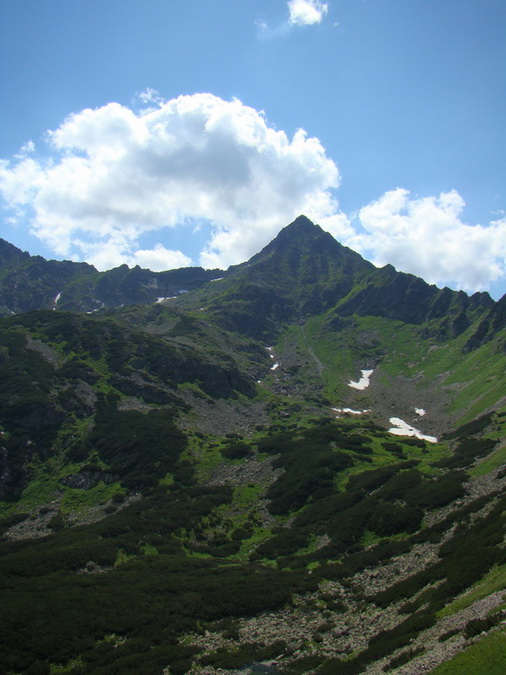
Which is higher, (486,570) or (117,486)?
(486,570)

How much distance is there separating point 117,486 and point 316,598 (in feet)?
181

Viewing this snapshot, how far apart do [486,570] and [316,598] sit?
15951 mm

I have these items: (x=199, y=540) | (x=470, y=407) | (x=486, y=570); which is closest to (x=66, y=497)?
(x=199, y=540)

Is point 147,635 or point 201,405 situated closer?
point 147,635

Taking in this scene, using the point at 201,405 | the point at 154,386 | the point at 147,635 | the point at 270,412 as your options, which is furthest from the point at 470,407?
the point at 147,635

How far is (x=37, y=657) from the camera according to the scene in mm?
30219

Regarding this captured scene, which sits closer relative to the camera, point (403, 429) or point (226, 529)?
point (226, 529)

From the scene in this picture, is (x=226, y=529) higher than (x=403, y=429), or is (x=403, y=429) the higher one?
(x=403, y=429)

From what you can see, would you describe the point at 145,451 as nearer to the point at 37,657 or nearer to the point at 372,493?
the point at 372,493

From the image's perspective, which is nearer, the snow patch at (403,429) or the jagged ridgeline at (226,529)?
the jagged ridgeline at (226,529)

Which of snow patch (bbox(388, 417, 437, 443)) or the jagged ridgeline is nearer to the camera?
the jagged ridgeline

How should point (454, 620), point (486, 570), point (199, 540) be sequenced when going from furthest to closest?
point (199, 540) → point (486, 570) → point (454, 620)

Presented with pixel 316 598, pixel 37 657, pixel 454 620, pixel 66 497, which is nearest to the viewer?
pixel 454 620

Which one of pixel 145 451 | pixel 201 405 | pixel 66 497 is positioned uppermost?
pixel 201 405
